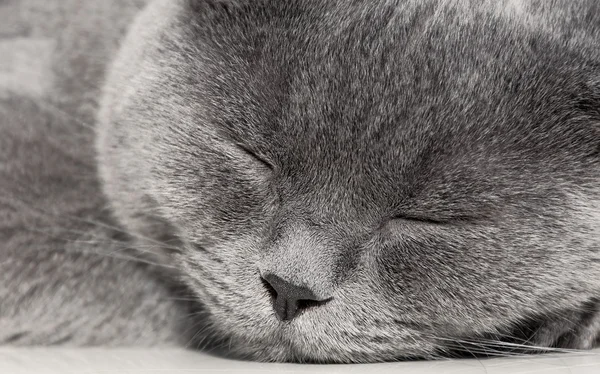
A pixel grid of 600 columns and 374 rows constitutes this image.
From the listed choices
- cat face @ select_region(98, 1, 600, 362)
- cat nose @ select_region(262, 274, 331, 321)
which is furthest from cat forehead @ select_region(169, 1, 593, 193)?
cat nose @ select_region(262, 274, 331, 321)

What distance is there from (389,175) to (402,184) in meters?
0.02

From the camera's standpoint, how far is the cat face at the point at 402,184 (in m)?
1.02

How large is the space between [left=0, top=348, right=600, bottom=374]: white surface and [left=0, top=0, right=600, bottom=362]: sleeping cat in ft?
0.10

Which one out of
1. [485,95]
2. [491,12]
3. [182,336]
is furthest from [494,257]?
[182,336]

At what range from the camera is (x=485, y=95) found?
3.35ft

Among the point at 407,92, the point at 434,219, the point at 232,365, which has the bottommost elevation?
the point at 232,365

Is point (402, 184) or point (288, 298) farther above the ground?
point (402, 184)

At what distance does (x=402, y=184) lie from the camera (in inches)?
40.6

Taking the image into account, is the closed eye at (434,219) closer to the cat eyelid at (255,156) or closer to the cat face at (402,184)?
the cat face at (402,184)

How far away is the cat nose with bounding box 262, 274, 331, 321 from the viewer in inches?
40.0

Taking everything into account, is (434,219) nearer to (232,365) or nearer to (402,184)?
(402,184)

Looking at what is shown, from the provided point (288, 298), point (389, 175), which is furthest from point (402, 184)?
point (288, 298)

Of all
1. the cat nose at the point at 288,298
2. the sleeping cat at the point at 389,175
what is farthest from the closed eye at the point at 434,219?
the cat nose at the point at 288,298

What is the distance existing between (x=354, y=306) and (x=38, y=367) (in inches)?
16.6
